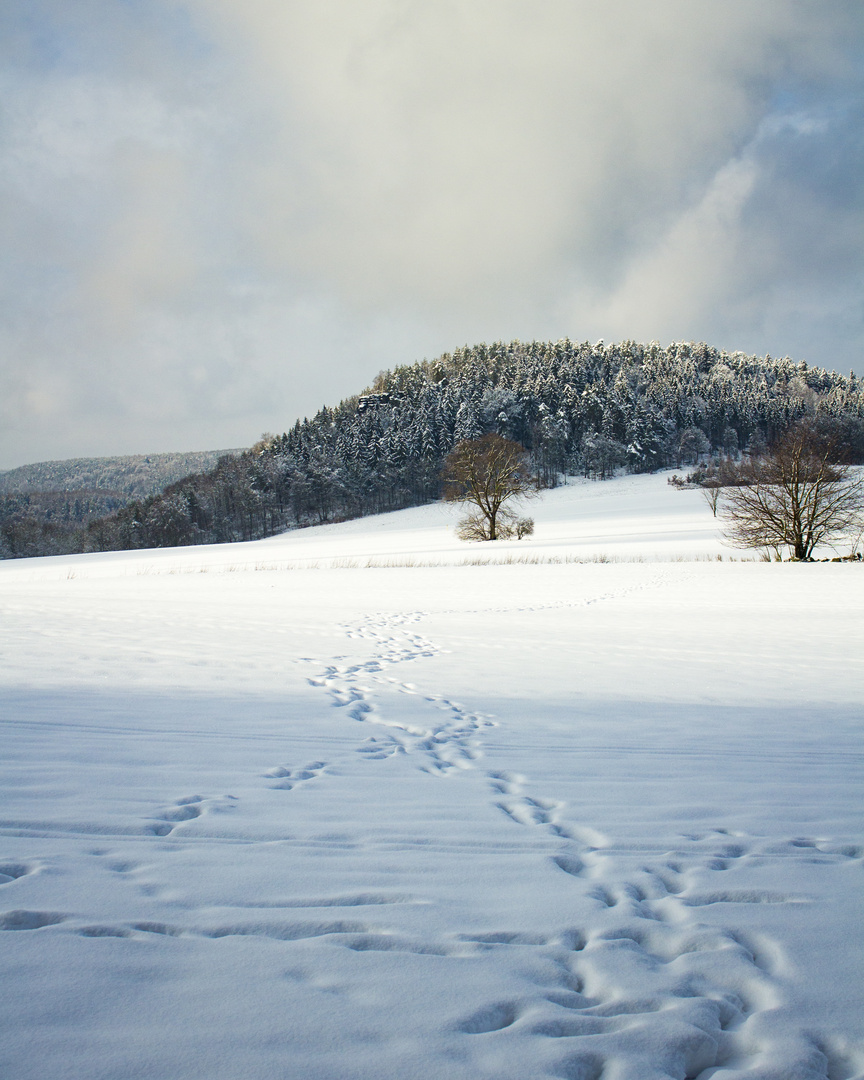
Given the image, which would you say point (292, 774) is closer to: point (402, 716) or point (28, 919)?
point (402, 716)

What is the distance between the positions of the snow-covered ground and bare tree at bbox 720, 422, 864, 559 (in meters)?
18.8

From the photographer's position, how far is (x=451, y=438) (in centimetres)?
9044

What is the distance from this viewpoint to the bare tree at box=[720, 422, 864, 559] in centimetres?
2314

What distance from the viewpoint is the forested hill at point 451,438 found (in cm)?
8169

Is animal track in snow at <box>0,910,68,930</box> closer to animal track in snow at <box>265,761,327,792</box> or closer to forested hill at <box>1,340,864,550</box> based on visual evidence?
animal track in snow at <box>265,761,327,792</box>

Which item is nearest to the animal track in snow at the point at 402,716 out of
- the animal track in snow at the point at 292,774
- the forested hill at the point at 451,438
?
the animal track in snow at the point at 292,774

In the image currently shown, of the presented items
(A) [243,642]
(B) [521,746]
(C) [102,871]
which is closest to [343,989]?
(C) [102,871]

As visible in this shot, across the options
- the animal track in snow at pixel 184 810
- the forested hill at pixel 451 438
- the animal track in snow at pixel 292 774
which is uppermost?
the forested hill at pixel 451 438

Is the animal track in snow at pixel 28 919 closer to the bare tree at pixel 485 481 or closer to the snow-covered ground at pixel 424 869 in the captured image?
the snow-covered ground at pixel 424 869

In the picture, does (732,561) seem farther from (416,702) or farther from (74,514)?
(74,514)

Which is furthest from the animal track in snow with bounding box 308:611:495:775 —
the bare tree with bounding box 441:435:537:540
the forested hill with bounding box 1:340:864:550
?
the forested hill with bounding box 1:340:864:550

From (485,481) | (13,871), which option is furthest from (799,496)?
(13,871)

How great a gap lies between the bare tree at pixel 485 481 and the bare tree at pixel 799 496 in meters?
15.6

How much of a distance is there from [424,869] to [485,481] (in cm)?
3636
